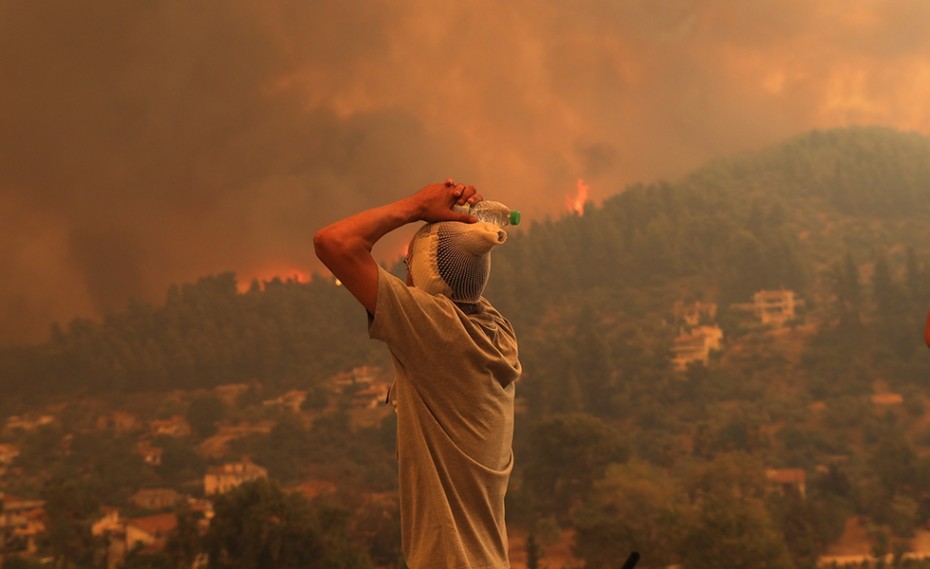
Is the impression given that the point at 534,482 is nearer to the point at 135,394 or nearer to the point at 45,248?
the point at 135,394

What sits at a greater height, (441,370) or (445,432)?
(441,370)

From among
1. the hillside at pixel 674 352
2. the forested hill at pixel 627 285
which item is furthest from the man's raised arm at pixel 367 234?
the forested hill at pixel 627 285

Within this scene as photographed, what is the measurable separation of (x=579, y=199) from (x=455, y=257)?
13.7 metres

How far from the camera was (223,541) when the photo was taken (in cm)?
1103

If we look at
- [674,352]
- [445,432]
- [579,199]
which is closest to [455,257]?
[445,432]

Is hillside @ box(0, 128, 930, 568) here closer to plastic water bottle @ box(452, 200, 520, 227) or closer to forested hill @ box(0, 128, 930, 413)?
forested hill @ box(0, 128, 930, 413)

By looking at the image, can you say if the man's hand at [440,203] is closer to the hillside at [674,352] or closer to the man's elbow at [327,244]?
the man's elbow at [327,244]

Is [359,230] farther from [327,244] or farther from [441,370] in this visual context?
[441,370]

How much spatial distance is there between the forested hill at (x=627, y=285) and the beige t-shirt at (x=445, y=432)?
11.8m

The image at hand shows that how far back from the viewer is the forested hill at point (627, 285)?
1370 centimetres

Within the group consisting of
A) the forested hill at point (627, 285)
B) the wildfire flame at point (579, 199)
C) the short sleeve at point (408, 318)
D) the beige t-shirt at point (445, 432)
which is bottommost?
the beige t-shirt at point (445, 432)

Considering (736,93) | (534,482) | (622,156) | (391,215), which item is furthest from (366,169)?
(391,215)

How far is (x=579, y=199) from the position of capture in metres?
15.4

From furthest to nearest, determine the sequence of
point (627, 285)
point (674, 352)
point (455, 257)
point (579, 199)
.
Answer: point (627, 285)
point (579, 199)
point (674, 352)
point (455, 257)
